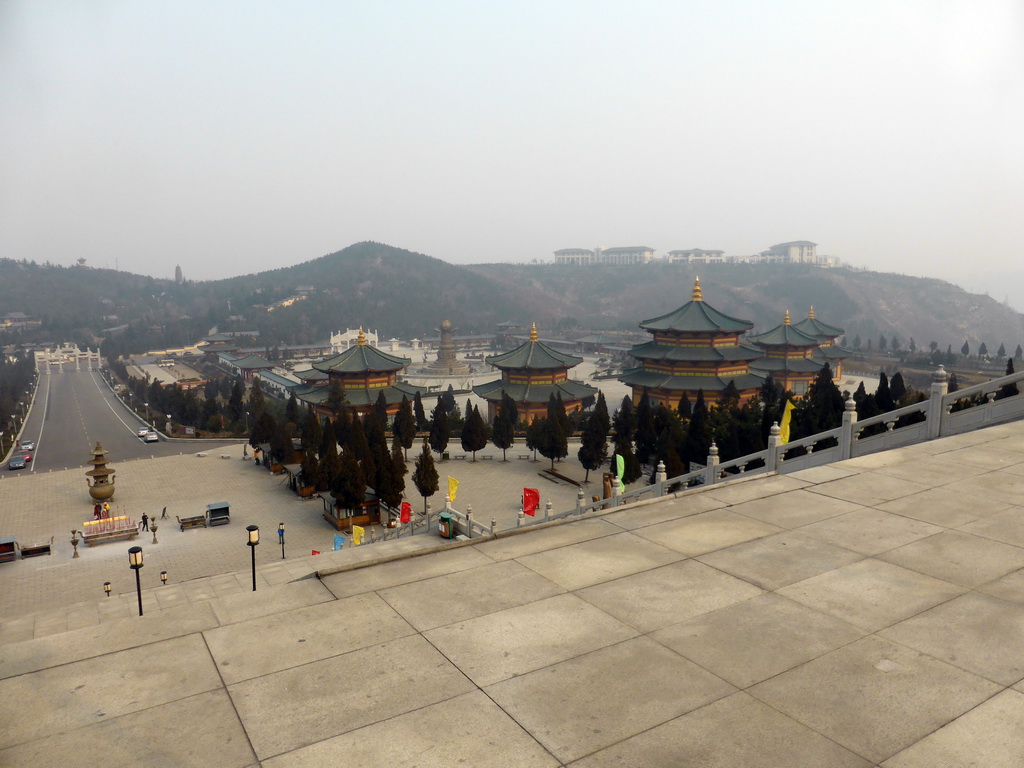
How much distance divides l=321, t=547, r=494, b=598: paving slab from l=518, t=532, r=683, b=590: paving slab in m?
0.72

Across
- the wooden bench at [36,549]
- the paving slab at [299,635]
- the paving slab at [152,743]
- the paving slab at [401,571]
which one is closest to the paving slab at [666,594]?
the paving slab at [401,571]

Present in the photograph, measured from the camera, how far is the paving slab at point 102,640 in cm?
631

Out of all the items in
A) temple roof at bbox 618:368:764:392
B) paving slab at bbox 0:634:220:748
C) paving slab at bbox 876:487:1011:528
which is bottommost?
temple roof at bbox 618:368:764:392

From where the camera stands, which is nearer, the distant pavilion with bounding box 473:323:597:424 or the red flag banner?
the red flag banner

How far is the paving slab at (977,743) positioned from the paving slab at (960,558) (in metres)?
2.65

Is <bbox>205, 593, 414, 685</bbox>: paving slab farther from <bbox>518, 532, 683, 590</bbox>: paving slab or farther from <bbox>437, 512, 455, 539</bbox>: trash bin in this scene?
<bbox>437, 512, 455, 539</bbox>: trash bin

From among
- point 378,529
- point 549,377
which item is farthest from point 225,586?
point 549,377

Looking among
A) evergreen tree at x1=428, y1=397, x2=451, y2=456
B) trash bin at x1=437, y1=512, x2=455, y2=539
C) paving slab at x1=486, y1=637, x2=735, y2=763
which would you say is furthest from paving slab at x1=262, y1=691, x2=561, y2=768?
evergreen tree at x1=428, y1=397, x2=451, y2=456

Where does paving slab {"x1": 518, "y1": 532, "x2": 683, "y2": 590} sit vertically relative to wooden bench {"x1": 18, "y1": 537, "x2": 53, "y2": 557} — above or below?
above

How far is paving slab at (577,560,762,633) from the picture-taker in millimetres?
7121

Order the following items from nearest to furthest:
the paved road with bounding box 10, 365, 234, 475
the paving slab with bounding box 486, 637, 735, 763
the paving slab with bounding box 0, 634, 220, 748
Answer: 1. the paving slab with bounding box 486, 637, 735, 763
2. the paving slab with bounding box 0, 634, 220, 748
3. the paved road with bounding box 10, 365, 234, 475

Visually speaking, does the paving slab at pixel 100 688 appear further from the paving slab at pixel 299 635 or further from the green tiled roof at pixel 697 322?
the green tiled roof at pixel 697 322

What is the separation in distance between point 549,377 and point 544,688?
4241 cm

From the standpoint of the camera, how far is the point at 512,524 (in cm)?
2467
